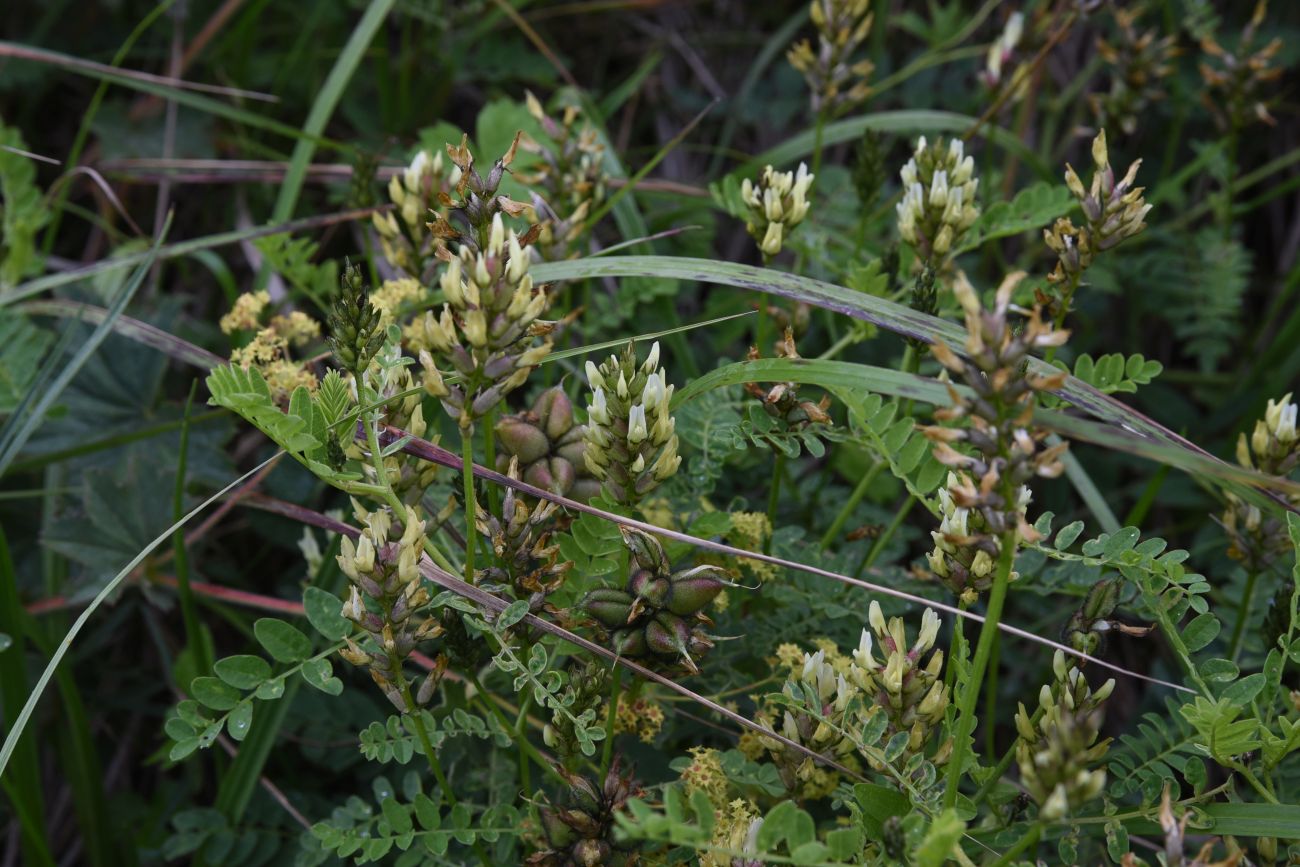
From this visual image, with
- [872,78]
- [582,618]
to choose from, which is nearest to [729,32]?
[872,78]

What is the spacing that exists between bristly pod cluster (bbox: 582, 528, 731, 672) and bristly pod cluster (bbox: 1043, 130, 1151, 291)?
2.25ft

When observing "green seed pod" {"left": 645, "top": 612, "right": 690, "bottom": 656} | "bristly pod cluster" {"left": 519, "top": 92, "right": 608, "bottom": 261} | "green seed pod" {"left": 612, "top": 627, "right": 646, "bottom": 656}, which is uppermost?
"bristly pod cluster" {"left": 519, "top": 92, "right": 608, "bottom": 261}

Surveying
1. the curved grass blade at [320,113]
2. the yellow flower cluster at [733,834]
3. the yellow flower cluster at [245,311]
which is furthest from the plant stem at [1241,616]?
the curved grass blade at [320,113]

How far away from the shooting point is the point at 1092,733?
47.2 inches

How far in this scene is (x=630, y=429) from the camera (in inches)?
59.4

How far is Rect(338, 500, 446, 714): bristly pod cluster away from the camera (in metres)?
1.43

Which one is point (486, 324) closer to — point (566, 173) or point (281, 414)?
point (281, 414)

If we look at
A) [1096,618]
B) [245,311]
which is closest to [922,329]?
[1096,618]

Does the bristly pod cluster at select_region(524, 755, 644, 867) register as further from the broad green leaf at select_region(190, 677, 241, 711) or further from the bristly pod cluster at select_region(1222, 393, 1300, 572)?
the bristly pod cluster at select_region(1222, 393, 1300, 572)

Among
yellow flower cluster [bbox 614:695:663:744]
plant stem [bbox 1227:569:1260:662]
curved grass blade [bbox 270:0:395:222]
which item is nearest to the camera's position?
yellow flower cluster [bbox 614:695:663:744]

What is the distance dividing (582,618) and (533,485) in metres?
0.23

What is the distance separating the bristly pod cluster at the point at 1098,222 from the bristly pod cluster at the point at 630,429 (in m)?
0.63

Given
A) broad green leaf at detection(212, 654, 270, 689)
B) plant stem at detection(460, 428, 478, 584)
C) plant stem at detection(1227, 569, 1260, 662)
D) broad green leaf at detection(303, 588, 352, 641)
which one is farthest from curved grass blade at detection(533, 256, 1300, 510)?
broad green leaf at detection(212, 654, 270, 689)

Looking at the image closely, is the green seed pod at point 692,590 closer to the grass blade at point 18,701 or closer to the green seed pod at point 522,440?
the green seed pod at point 522,440
